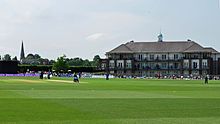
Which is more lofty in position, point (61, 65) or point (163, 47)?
point (163, 47)

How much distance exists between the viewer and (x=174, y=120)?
1794 cm

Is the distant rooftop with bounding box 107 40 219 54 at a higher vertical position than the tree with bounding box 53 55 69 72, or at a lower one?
higher

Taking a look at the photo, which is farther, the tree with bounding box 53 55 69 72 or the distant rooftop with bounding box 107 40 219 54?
the distant rooftop with bounding box 107 40 219 54

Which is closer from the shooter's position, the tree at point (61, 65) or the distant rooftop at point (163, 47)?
the tree at point (61, 65)

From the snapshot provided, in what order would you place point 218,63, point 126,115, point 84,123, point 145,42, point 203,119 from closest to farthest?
point 84,123
point 203,119
point 126,115
point 218,63
point 145,42

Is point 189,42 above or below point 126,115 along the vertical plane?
above

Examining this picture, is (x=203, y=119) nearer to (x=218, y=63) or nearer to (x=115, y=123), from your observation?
(x=115, y=123)

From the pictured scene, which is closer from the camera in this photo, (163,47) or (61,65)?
(61,65)

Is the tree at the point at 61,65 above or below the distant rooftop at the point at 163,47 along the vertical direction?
below

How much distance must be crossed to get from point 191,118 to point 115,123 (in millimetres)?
3103

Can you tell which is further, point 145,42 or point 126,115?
point 145,42

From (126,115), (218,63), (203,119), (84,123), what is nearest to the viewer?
(84,123)

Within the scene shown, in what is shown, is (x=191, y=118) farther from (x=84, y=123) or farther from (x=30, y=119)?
(x=30, y=119)

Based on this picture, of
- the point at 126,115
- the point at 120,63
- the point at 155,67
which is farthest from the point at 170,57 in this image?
the point at 126,115
